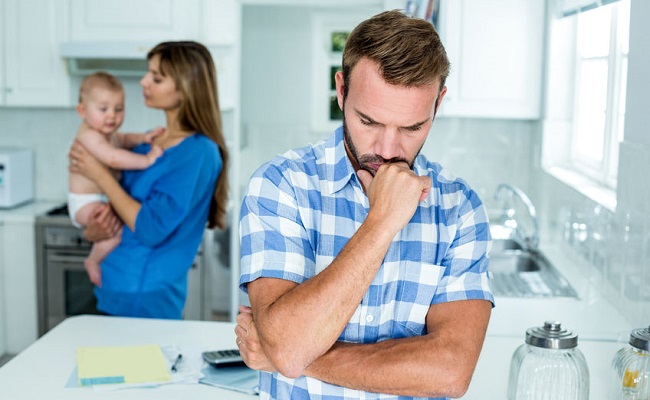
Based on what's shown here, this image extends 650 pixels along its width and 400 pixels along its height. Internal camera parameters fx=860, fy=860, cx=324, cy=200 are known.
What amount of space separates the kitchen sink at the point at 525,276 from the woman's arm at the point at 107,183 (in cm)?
131

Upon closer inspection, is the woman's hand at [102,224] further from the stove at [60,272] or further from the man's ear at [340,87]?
the man's ear at [340,87]

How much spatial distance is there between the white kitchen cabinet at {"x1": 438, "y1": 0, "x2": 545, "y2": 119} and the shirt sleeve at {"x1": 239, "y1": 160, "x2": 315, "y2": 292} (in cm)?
264

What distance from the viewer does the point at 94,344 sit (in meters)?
2.29

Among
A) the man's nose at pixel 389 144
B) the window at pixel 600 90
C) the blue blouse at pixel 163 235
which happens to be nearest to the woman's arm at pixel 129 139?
the blue blouse at pixel 163 235

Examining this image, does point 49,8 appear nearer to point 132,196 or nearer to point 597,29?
point 132,196

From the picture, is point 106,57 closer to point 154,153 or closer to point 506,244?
point 154,153

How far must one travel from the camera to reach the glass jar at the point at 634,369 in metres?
1.69

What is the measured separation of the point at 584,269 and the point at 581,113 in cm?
102

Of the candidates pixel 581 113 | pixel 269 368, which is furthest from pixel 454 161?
pixel 269 368

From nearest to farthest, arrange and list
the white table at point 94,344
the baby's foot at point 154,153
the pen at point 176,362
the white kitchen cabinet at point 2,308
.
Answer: the white table at point 94,344 → the pen at point 176,362 → the baby's foot at point 154,153 → the white kitchen cabinet at point 2,308

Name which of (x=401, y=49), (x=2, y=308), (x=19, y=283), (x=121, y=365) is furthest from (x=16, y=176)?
(x=401, y=49)

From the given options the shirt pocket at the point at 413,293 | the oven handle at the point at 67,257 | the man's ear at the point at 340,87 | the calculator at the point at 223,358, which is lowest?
the oven handle at the point at 67,257

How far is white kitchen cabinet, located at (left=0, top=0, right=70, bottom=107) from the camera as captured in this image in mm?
4387

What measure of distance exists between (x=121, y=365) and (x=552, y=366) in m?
1.02
